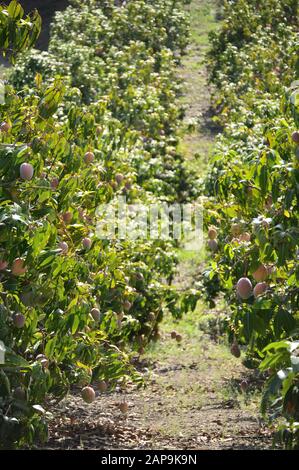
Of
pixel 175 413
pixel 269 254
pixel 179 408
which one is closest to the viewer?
pixel 269 254

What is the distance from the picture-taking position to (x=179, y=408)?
6750 millimetres

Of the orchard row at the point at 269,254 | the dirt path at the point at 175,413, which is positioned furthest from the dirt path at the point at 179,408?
the orchard row at the point at 269,254

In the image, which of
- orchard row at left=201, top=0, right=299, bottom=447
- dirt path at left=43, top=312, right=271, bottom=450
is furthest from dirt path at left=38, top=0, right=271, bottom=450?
orchard row at left=201, top=0, right=299, bottom=447

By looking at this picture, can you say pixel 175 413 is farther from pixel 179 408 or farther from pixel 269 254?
pixel 269 254

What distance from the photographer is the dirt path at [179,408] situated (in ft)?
18.7

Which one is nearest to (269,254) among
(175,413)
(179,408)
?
(175,413)

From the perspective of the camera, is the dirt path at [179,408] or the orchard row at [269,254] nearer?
the orchard row at [269,254]

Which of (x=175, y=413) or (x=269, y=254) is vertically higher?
(x=269, y=254)

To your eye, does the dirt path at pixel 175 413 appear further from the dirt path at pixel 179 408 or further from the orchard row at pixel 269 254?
the orchard row at pixel 269 254

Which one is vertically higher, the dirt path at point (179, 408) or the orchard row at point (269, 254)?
the orchard row at point (269, 254)

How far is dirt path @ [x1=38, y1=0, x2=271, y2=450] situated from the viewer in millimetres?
5711

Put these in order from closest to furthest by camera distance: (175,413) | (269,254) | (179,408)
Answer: (269,254) < (175,413) < (179,408)

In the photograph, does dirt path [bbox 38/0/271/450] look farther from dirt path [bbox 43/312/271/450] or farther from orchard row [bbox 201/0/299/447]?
orchard row [bbox 201/0/299/447]
